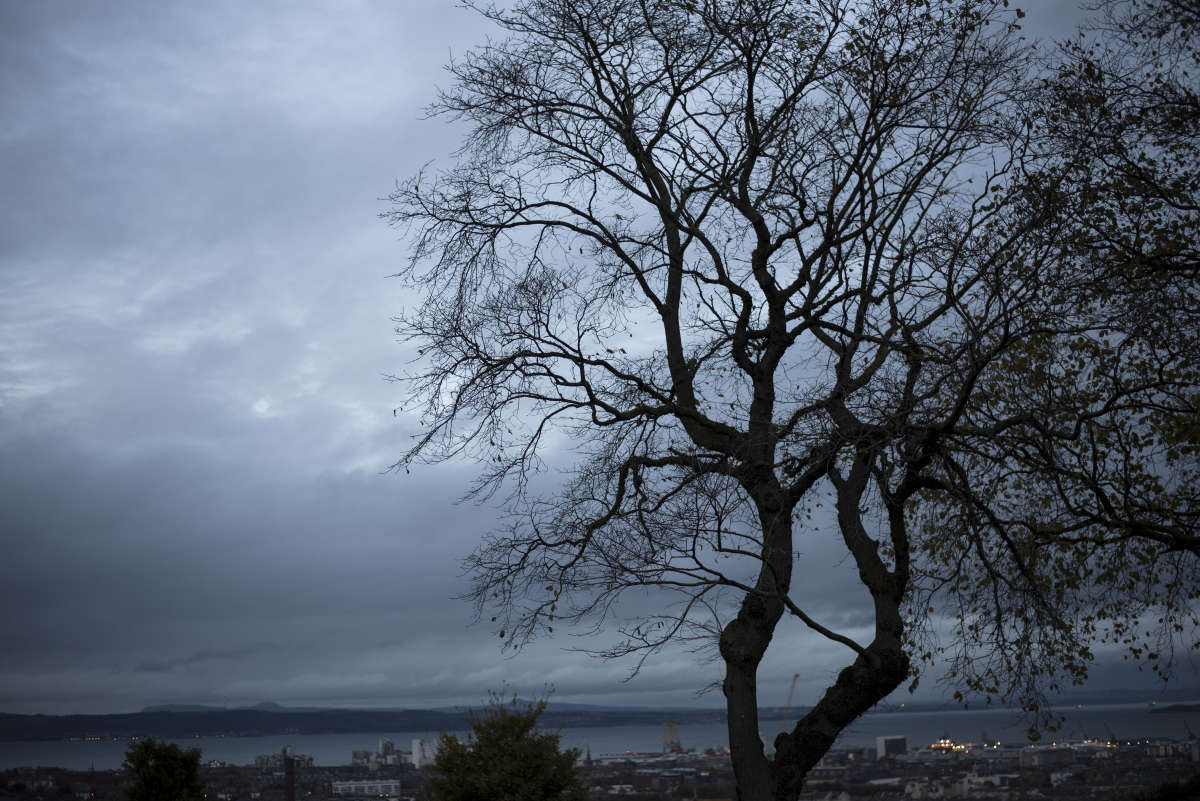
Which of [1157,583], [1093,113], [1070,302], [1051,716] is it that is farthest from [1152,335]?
[1051,716]

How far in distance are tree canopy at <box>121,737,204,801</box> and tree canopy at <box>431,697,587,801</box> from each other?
5.48m

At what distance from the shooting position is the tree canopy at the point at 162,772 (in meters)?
14.0

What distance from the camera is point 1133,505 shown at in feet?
28.8

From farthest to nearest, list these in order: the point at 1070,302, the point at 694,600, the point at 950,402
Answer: the point at 950,402, the point at 1070,302, the point at 694,600

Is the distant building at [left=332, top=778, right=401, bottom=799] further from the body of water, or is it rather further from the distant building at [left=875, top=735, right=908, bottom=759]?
the distant building at [left=875, top=735, right=908, bottom=759]

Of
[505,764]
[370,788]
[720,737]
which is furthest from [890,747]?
[505,764]

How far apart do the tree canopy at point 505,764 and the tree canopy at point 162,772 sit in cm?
548

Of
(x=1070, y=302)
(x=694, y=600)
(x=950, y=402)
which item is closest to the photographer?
(x=694, y=600)

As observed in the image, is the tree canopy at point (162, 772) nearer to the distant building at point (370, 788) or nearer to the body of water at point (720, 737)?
the body of water at point (720, 737)

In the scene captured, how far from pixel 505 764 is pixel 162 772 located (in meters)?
6.60

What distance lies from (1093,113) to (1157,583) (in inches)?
185

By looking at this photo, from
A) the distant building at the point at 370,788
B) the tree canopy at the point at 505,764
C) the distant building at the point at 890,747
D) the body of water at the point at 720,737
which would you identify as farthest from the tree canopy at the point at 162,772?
the distant building at the point at 890,747

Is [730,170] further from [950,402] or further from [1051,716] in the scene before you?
[1051,716]

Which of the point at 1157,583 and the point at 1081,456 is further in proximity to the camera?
the point at 1157,583
